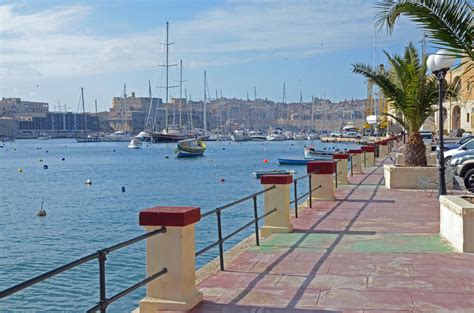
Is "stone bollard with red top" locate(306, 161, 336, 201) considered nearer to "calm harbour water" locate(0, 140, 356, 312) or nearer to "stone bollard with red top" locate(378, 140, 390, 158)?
"calm harbour water" locate(0, 140, 356, 312)

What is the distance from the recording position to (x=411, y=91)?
2067 cm

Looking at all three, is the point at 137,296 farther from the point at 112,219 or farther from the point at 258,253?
the point at 112,219

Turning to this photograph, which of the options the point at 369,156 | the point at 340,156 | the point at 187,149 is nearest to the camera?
the point at 340,156

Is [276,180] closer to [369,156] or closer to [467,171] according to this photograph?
[467,171]

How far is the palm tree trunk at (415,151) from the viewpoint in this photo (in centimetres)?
2108

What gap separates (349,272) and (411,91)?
13.3 meters

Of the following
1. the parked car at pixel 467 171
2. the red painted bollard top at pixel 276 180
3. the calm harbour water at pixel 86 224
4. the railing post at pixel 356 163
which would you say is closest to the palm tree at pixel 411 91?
the parked car at pixel 467 171

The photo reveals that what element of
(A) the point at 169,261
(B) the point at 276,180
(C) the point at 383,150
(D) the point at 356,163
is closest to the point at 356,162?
(D) the point at 356,163

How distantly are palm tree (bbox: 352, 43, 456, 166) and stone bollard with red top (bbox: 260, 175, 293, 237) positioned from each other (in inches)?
395

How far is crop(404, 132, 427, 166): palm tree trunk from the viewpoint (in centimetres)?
2108

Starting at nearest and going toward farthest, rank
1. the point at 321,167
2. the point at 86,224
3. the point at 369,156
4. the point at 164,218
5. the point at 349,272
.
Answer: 1. the point at 164,218
2. the point at 349,272
3. the point at 321,167
4. the point at 86,224
5. the point at 369,156

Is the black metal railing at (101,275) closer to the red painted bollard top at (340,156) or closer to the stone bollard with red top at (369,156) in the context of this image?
the red painted bollard top at (340,156)

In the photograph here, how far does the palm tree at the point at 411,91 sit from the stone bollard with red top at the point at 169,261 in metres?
15.1

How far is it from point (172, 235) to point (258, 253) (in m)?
3.28
